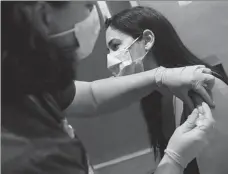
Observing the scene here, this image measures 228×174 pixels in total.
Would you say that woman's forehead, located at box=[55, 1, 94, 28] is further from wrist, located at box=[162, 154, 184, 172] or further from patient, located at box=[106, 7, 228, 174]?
wrist, located at box=[162, 154, 184, 172]

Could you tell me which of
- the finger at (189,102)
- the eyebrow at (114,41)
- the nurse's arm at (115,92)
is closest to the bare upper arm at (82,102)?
the nurse's arm at (115,92)

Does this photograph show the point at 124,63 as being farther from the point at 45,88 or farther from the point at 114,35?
the point at 45,88

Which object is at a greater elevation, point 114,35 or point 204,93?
point 114,35

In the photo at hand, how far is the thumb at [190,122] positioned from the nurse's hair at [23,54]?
12.8 inches

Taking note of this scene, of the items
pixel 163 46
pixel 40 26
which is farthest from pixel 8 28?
pixel 163 46

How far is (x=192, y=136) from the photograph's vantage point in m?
0.80

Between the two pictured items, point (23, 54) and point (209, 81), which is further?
point (209, 81)

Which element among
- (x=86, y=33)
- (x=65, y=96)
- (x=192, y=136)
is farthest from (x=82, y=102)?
(x=192, y=136)

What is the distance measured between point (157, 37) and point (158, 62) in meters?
0.06

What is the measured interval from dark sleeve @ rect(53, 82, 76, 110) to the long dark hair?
18 cm

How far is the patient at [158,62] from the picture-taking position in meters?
0.84

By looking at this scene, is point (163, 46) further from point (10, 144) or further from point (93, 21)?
point (10, 144)

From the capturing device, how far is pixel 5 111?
2.38 ft

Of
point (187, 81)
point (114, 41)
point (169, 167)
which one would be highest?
point (114, 41)
